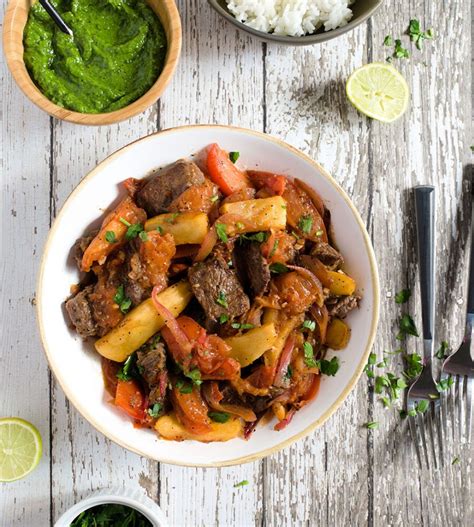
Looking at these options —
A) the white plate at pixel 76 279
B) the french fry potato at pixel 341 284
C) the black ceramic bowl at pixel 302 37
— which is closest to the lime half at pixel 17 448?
the white plate at pixel 76 279

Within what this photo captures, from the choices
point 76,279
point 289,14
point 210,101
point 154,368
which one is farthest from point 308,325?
point 289,14

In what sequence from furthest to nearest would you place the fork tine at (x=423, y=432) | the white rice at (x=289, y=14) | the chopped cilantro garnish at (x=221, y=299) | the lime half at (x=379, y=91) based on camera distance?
the fork tine at (x=423, y=432) < the lime half at (x=379, y=91) < the white rice at (x=289, y=14) < the chopped cilantro garnish at (x=221, y=299)

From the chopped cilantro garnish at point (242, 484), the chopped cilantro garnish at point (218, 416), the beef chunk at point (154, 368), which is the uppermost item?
the beef chunk at point (154, 368)

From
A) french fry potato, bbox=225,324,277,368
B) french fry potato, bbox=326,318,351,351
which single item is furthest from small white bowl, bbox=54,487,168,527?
french fry potato, bbox=326,318,351,351

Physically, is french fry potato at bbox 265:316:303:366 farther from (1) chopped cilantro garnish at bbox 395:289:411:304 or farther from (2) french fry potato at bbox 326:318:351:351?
(1) chopped cilantro garnish at bbox 395:289:411:304

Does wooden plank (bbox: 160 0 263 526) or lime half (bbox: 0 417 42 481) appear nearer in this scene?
lime half (bbox: 0 417 42 481)

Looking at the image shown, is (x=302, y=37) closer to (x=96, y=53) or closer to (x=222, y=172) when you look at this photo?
(x=222, y=172)

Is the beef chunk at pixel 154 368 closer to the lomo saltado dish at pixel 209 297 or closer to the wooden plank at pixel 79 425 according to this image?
the lomo saltado dish at pixel 209 297

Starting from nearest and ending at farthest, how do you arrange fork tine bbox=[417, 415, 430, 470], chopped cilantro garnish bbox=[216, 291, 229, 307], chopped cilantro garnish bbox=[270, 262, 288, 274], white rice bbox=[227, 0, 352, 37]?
chopped cilantro garnish bbox=[216, 291, 229, 307], chopped cilantro garnish bbox=[270, 262, 288, 274], white rice bbox=[227, 0, 352, 37], fork tine bbox=[417, 415, 430, 470]
